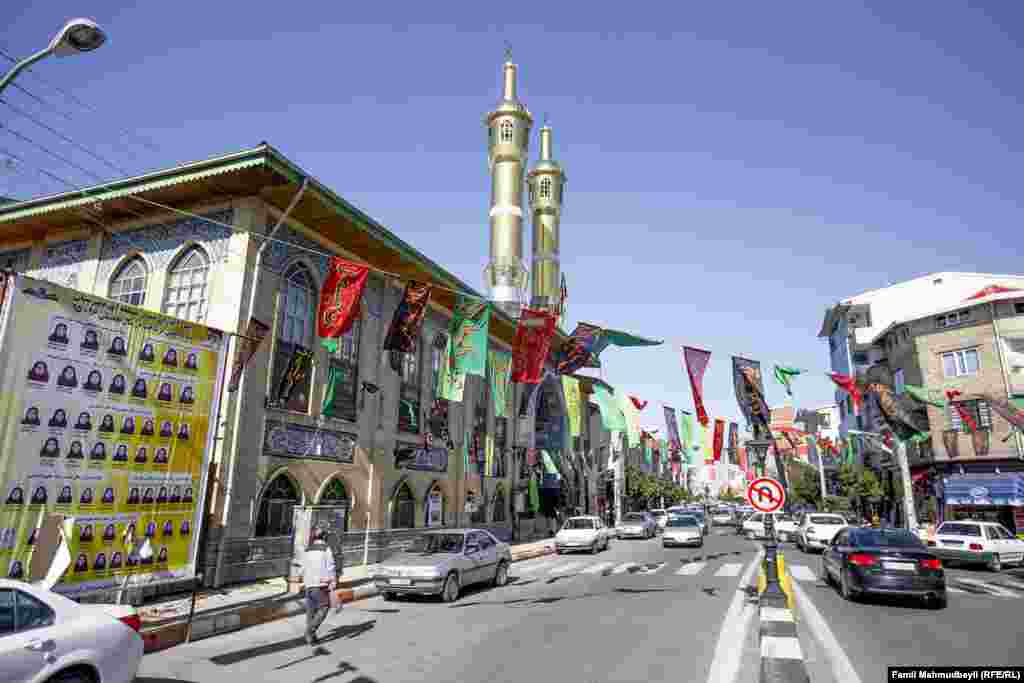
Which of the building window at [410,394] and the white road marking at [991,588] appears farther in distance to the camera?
the building window at [410,394]

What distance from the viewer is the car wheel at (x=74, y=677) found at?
16.6 ft

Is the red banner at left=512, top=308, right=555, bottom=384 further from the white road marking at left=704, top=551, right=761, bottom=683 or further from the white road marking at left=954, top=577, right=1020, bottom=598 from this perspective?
the white road marking at left=954, top=577, right=1020, bottom=598

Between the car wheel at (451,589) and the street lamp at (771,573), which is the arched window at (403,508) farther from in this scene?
the street lamp at (771,573)

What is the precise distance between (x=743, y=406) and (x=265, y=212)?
522 inches

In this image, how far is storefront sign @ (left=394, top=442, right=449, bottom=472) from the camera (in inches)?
837

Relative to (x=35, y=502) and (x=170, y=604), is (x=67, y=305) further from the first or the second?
(x=170, y=604)

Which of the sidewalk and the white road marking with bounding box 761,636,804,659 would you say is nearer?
the white road marking with bounding box 761,636,804,659

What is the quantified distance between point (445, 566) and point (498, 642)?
4295 millimetres

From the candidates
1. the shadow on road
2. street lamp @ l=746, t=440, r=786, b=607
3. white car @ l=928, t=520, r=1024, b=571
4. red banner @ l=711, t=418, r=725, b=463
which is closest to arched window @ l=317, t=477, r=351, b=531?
the shadow on road

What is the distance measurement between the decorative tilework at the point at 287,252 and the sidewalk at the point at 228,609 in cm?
786

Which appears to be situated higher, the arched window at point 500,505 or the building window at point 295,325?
the building window at point 295,325

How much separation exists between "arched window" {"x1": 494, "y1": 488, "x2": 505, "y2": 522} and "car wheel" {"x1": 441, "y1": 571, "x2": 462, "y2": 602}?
16920mm

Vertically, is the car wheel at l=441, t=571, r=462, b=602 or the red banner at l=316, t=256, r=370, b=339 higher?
the red banner at l=316, t=256, r=370, b=339

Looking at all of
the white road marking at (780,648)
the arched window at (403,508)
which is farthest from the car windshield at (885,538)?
the arched window at (403,508)
